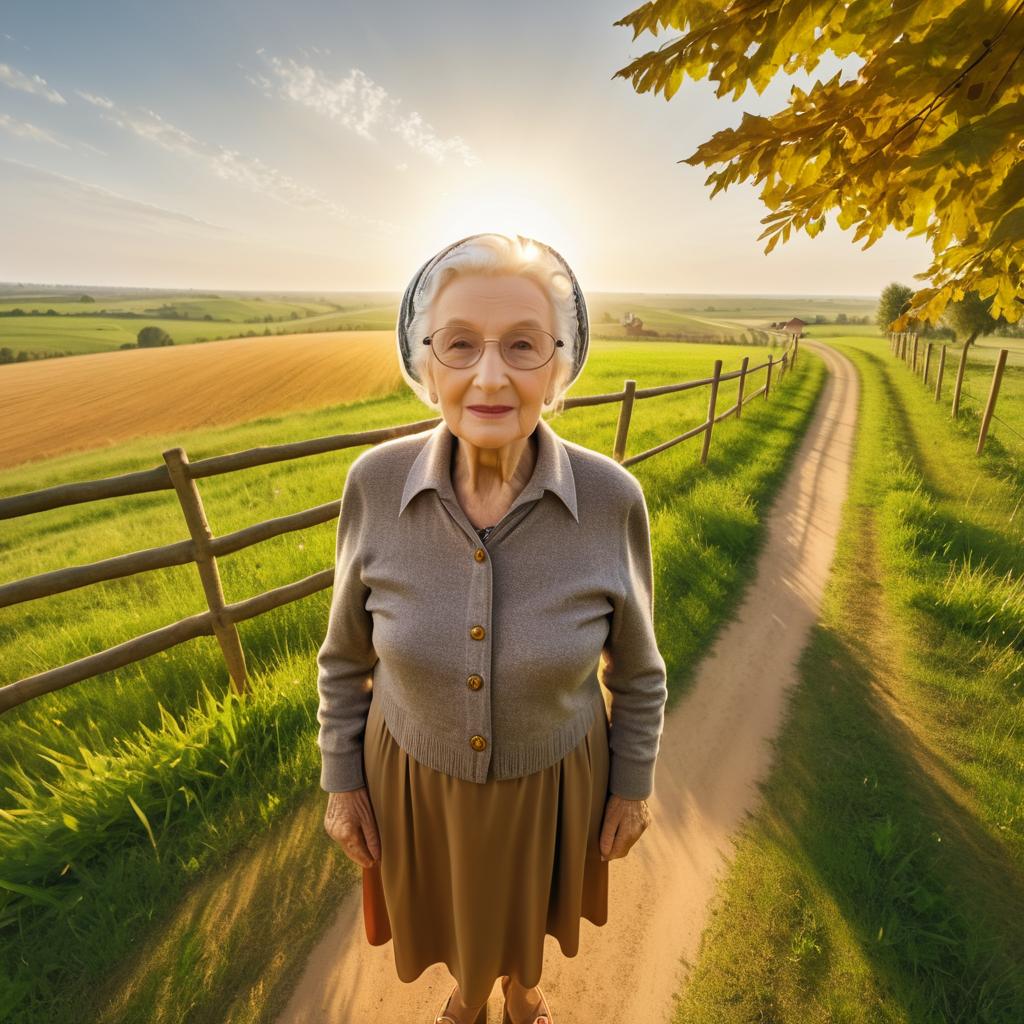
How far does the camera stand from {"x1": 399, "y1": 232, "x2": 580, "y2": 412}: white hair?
1.08 m

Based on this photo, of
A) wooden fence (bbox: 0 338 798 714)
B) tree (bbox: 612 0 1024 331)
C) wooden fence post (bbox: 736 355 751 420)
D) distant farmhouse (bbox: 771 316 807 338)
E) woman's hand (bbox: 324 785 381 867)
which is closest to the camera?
tree (bbox: 612 0 1024 331)

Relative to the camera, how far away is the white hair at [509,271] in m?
1.08

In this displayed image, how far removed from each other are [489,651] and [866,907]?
7.14ft

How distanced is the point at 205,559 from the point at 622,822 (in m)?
2.50

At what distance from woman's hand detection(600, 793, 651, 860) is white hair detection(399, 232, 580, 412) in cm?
122

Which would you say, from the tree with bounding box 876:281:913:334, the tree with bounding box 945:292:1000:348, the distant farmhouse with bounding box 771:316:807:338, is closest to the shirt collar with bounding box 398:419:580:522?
the tree with bounding box 945:292:1000:348

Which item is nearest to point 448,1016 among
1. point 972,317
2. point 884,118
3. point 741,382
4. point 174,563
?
point 174,563

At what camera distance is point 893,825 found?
239 cm

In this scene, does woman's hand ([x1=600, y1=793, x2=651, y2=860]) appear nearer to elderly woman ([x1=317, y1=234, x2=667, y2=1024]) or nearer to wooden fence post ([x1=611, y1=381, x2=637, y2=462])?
elderly woman ([x1=317, y1=234, x2=667, y2=1024])

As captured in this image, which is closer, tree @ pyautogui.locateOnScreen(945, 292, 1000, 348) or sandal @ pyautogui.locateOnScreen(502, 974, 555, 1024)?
sandal @ pyautogui.locateOnScreen(502, 974, 555, 1024)

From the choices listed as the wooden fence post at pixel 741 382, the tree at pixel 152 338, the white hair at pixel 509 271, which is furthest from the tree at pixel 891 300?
the tree at pixel 152 338

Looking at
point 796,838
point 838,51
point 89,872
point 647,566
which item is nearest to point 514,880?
point 647,566

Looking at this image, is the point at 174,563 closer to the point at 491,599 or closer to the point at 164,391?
the point at 491,599

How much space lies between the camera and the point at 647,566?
1399mm
